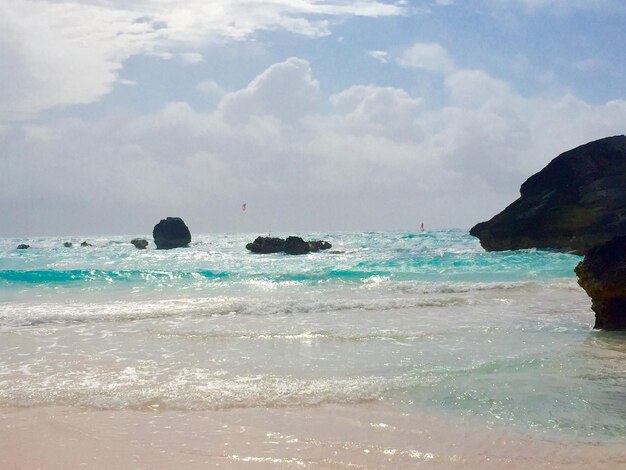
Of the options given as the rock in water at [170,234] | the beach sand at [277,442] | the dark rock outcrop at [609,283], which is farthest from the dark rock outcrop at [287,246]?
the beach sand at [277,442]

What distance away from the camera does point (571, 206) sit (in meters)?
42.5

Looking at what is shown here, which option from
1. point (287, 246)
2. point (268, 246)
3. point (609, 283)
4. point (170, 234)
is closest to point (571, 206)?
point (287, 246)

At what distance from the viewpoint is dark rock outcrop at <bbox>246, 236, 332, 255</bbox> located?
175 ft

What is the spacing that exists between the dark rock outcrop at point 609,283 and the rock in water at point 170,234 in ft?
228

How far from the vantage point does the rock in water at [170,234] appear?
76.1 metres

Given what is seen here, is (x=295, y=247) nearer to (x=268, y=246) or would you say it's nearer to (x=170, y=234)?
(x=268, y=246)

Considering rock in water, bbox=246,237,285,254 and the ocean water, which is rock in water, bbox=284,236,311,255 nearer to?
rock in water, bbox=246,237,285,254

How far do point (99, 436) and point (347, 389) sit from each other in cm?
275

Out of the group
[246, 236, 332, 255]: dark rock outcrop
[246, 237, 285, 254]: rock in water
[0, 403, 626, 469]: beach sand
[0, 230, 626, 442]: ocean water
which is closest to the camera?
[0, 403, 626, 469]: beach sand

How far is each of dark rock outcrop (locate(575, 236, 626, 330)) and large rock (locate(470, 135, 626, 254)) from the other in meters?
30.7

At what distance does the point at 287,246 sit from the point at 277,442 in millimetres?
49358

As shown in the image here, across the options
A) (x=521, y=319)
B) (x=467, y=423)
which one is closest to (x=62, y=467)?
(x=467, y=423)

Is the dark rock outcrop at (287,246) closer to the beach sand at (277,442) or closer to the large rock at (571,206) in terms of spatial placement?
the large rock at (571,206)

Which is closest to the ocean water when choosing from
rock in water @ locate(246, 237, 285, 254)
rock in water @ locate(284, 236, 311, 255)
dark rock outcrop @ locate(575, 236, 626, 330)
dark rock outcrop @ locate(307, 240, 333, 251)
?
dark rock outcrop @ locate(575, 236, 626, 330)
